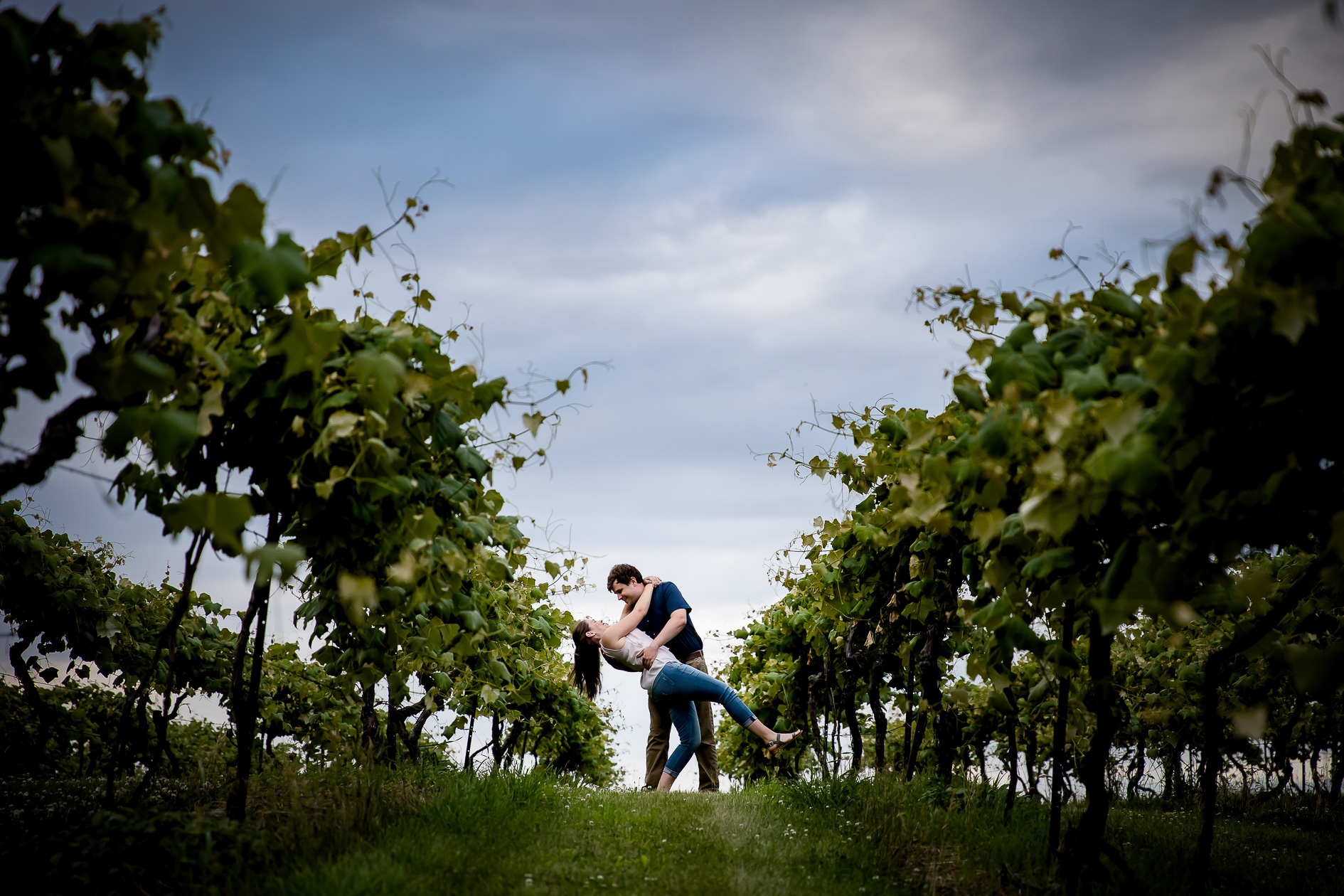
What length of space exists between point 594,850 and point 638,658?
2.34 metres

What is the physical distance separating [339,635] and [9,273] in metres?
3.05

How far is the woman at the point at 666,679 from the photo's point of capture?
6.60 m

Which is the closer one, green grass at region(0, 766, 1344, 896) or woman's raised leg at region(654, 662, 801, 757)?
green grass at region(0, 766, 1344, 896)

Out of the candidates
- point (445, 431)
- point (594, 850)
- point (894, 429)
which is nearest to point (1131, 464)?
point (445, 431)

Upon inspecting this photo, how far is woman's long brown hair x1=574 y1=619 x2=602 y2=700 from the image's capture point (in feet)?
23.9

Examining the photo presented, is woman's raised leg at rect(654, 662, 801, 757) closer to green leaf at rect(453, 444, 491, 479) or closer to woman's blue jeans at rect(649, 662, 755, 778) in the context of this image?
woman's blue jeans at rect(649, 662, 755, 778)

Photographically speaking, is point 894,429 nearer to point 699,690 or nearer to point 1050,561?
point 1050,561

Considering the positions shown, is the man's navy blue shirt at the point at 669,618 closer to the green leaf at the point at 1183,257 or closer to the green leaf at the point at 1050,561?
the green leaf at the point at 1050,561

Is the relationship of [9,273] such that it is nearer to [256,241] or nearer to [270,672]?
[256,241]

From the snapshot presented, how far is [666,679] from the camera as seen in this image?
22.2 ft

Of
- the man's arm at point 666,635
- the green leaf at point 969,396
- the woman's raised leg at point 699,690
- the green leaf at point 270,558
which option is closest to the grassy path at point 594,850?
the woman's raised leg at point 699,690

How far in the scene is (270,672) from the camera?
10461 mm

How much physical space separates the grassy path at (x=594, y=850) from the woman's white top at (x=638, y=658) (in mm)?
1086

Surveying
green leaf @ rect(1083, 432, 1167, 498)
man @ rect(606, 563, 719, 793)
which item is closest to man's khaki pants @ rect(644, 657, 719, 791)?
man @ rect(606, 563, 719, 793)
